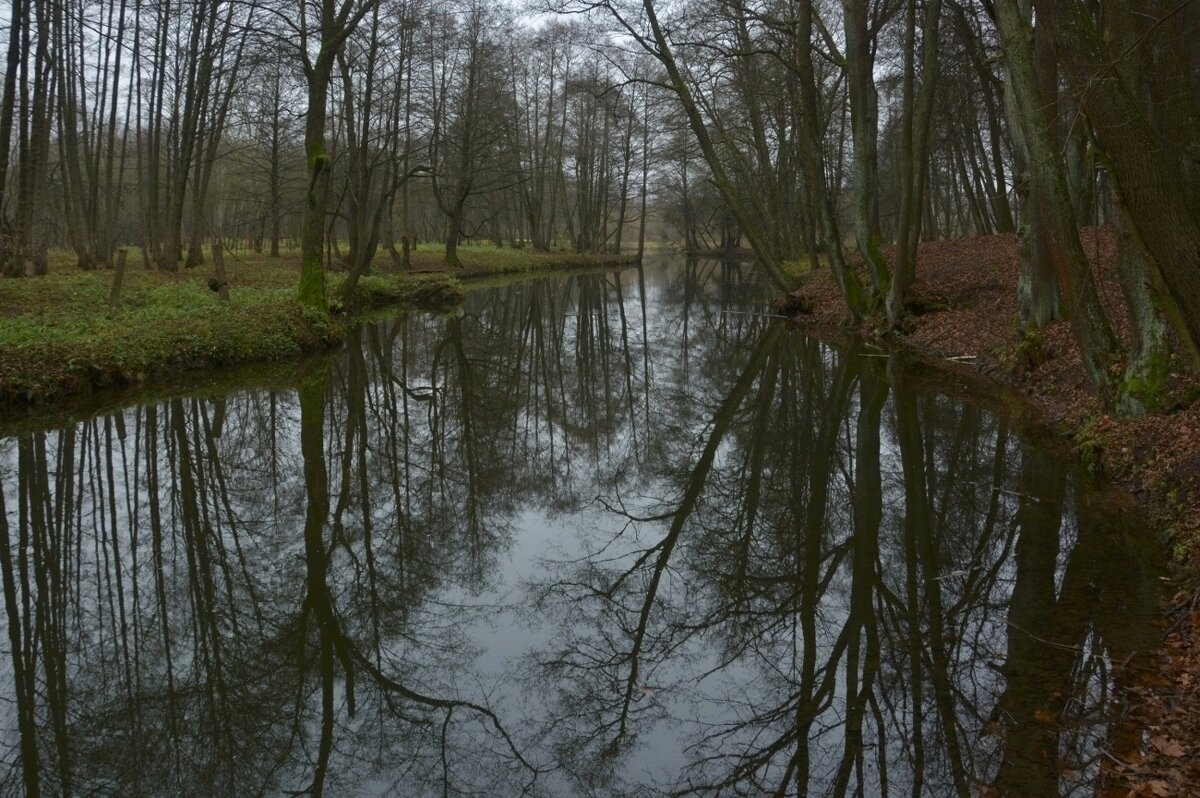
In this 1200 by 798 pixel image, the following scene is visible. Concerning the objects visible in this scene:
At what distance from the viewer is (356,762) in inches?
169

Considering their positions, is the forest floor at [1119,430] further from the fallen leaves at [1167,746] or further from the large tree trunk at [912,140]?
the large tree trunk at [912,140]

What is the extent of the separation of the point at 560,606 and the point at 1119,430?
566 centimetres

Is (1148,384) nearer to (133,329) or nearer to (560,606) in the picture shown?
(560,606)

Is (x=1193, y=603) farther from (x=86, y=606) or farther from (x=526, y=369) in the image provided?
(x=526, y=369)

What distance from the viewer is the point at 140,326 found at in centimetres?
1405

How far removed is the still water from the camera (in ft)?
13.8

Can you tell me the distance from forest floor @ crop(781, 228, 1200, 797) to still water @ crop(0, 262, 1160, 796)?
19 cm

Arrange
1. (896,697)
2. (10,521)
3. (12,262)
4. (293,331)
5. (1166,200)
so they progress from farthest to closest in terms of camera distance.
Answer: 1. (12,262)
2. (293,331)
3. (10,521)
4. (1166,200)
5. (896,697)

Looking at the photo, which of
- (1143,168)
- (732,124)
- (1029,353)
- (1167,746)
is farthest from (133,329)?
(732,124)

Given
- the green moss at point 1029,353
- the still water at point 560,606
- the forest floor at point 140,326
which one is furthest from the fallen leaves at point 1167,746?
the forest floor at point 140,326

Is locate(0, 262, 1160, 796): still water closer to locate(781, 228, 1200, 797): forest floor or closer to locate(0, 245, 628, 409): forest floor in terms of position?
locate(781, 228, 1200, 797): forest floor

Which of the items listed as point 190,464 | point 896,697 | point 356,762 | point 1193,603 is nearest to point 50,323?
point 190,464

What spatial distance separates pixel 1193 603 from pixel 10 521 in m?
8.53

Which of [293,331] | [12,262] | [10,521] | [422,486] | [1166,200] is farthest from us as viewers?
[12,262]
